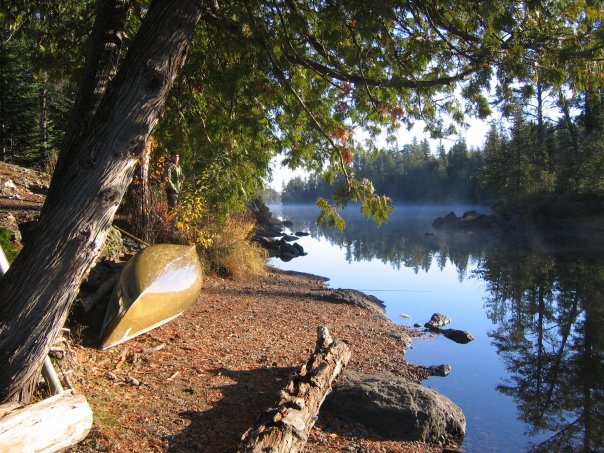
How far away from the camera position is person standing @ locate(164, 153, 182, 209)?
1076 centimetres

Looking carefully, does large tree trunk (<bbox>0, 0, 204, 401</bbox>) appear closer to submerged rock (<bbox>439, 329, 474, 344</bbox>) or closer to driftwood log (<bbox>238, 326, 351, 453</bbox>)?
driftwood log (<bbox>238, 326, 351, 453</bbox>)

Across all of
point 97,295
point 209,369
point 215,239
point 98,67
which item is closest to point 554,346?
point 209,369

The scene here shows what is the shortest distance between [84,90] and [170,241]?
7322 mm

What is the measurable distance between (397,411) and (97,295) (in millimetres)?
3852

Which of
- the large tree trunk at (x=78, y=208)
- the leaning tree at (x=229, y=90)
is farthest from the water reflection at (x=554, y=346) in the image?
the large tree trunk at (x=78, y=208)

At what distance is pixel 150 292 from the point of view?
6195 millimetres

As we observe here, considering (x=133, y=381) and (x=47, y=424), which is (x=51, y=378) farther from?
(x=133, y=381)

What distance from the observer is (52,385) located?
3.42m

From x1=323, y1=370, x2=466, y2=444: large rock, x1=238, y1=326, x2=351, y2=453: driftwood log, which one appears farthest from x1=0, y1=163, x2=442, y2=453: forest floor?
x1=238, y1=326, x2=351, y2=453: driftwood log

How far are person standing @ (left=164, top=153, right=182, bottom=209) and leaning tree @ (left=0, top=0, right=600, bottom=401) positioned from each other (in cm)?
468

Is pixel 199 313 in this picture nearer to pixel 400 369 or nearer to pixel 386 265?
pixel 400 369

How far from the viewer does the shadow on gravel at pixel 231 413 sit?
3678mm

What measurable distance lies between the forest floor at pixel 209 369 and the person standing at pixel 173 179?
2789mm

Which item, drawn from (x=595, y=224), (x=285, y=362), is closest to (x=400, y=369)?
(x=285, y=362)
